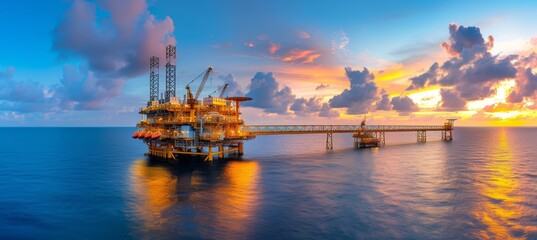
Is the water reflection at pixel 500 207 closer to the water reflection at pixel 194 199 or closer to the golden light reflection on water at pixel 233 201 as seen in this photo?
the golden light reflection on water at pixel 233 201

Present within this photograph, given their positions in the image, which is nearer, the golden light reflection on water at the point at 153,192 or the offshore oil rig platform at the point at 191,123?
the golden light reflection on water at the point at 153,192

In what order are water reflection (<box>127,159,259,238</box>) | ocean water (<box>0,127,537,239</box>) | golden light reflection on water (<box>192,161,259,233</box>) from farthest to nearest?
golden light reflection on water (<box>192,161,259,233</box>)
water reflection (<box>127,159,259,238</box>)
ocean water (<box>0,127,537,239</box>)

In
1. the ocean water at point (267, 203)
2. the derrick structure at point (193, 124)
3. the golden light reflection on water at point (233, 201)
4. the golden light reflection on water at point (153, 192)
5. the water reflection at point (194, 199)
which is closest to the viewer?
the ocean water at point (267, 203)

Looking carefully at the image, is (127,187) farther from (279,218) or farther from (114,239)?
(279,218)

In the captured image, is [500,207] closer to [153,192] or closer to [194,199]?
[194,199]

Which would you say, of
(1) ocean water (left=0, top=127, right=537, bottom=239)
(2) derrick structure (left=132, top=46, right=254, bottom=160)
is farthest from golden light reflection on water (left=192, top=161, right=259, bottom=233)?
(2) derrick structure (left=132, top=46, right=254, bottom=160)

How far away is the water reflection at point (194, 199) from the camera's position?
106 feet

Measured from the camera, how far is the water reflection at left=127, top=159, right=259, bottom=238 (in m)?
32.2

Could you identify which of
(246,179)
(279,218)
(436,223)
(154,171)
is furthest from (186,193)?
(436,223)

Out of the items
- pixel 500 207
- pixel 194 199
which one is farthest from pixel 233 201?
pixel 500 207

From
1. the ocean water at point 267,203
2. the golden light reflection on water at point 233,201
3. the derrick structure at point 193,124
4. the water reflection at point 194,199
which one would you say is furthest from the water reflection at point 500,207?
the derrick structure at point 193,124

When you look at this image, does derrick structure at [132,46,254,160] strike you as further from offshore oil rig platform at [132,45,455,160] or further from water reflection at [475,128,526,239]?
water reflection at [475,128,526,239]

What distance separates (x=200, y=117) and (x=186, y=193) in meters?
32.0

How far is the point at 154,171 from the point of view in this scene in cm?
6569
